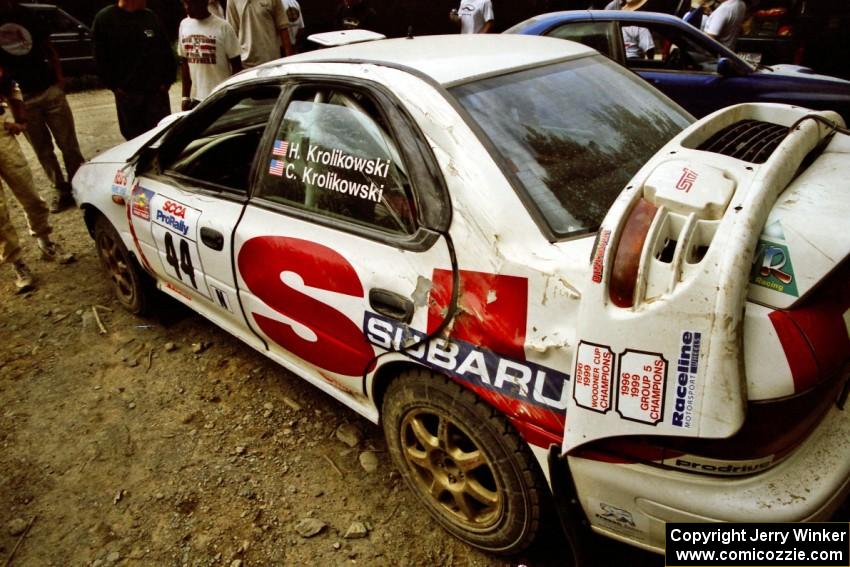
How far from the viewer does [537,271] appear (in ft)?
4.77

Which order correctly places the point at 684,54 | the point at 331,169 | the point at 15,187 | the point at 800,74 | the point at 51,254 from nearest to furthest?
1. the point at 331,169
2. the point at 15,187
3. the point at 51,254
4. the point at 800,74
5. the point at 684,54

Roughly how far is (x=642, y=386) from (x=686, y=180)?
1.64 ft

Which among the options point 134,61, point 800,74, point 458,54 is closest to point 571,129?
point 458,54

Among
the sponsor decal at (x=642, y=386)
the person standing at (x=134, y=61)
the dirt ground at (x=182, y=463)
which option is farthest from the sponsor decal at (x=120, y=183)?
the sponsor decal at (x=642, y=386)

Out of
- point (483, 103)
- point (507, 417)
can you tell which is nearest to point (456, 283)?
point (507, 417)

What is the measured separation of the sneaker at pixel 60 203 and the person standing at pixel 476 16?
16.3 ft

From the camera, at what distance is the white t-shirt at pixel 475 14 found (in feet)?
22.9

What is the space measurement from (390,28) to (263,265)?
12365 millimetres

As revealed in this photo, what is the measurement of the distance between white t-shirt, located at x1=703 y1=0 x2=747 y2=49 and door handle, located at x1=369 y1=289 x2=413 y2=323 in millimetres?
6226

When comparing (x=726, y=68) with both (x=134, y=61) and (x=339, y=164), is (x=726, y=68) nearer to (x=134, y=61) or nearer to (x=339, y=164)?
(x=339, y=164)

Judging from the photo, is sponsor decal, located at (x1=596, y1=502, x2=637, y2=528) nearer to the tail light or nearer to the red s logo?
the tail light

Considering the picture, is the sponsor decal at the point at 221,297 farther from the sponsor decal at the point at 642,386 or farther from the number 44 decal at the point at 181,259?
the sponsor decal at the point at 642,386

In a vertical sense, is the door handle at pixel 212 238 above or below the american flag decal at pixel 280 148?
below

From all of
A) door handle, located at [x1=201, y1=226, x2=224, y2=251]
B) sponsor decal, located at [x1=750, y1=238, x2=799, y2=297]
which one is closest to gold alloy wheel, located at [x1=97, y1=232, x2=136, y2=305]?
door handle, located at [x1=201, y1=226, x2=224, y2=251]
